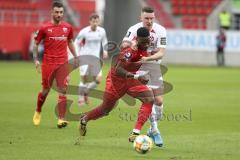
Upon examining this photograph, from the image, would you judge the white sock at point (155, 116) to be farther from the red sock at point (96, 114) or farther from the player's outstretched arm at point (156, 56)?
the player's outstretched arm at point (156, 56)

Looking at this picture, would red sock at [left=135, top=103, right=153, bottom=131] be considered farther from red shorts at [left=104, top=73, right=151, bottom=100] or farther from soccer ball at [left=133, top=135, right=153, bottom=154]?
soccer ball at [left=133, top=135, right=153, bottom=154]

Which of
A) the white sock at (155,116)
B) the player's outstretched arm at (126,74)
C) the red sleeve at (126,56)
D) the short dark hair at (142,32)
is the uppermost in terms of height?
the short dark hair at (142,32)

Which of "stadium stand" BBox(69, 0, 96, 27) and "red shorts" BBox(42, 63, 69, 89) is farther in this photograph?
"stadium stand" BBox(69, 0, 96, 27)

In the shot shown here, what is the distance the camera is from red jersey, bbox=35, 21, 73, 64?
16.6 m

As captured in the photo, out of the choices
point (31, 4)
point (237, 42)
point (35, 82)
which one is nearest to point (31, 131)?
point (35, 82)

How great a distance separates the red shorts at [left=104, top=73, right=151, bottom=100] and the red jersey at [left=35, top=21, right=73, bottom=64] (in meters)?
3.64

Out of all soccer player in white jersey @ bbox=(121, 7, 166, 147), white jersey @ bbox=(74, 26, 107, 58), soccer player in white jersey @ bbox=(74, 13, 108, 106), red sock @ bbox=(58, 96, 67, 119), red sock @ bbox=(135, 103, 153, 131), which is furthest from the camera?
white jersey @ bbox=(74, 26, 107, 58)

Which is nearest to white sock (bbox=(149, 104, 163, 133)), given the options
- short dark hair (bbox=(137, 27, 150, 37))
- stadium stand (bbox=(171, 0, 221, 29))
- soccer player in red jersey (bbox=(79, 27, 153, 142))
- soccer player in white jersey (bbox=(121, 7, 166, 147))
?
soccer player in white jersey (bbox=(121, 7, 166, 147))

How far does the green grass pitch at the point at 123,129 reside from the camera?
490 inches

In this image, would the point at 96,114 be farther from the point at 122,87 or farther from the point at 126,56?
the point at 126,56

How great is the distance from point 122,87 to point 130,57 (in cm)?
63

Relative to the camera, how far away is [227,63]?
42625 millimetres

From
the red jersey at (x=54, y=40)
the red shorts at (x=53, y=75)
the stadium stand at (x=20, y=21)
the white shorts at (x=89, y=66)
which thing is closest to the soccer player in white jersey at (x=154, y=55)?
the red shorts at (x=53, y=75)

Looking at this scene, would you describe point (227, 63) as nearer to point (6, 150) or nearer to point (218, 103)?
point (218, 103)
